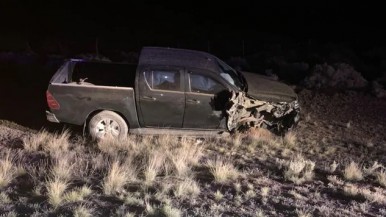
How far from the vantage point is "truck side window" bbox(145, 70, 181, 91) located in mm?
10383

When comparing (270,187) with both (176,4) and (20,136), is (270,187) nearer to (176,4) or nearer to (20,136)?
(20,136)

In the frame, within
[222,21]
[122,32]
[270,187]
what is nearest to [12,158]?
[270,187]

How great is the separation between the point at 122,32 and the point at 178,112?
84.4 feet

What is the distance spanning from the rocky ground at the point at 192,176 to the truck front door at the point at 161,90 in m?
0.62

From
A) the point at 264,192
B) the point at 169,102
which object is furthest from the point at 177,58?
the point at 264,192

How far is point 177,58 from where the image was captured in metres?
10.8

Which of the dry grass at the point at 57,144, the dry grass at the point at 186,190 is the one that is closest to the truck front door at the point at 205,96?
the dry grass at the point at 57,144

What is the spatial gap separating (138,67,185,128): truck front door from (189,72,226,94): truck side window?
A: 184 mm

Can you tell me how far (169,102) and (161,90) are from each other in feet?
0.87

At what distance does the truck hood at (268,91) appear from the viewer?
10.6 meters

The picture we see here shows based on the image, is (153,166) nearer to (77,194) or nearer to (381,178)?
(77,194)

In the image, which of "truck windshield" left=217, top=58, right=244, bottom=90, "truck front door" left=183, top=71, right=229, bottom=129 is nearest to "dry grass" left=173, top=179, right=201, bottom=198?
"truck front door" left=183, top=71, right=229, bottom=129

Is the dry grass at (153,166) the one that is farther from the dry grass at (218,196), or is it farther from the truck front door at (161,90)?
the truck front door at (161,90)

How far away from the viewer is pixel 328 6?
1496 inches
